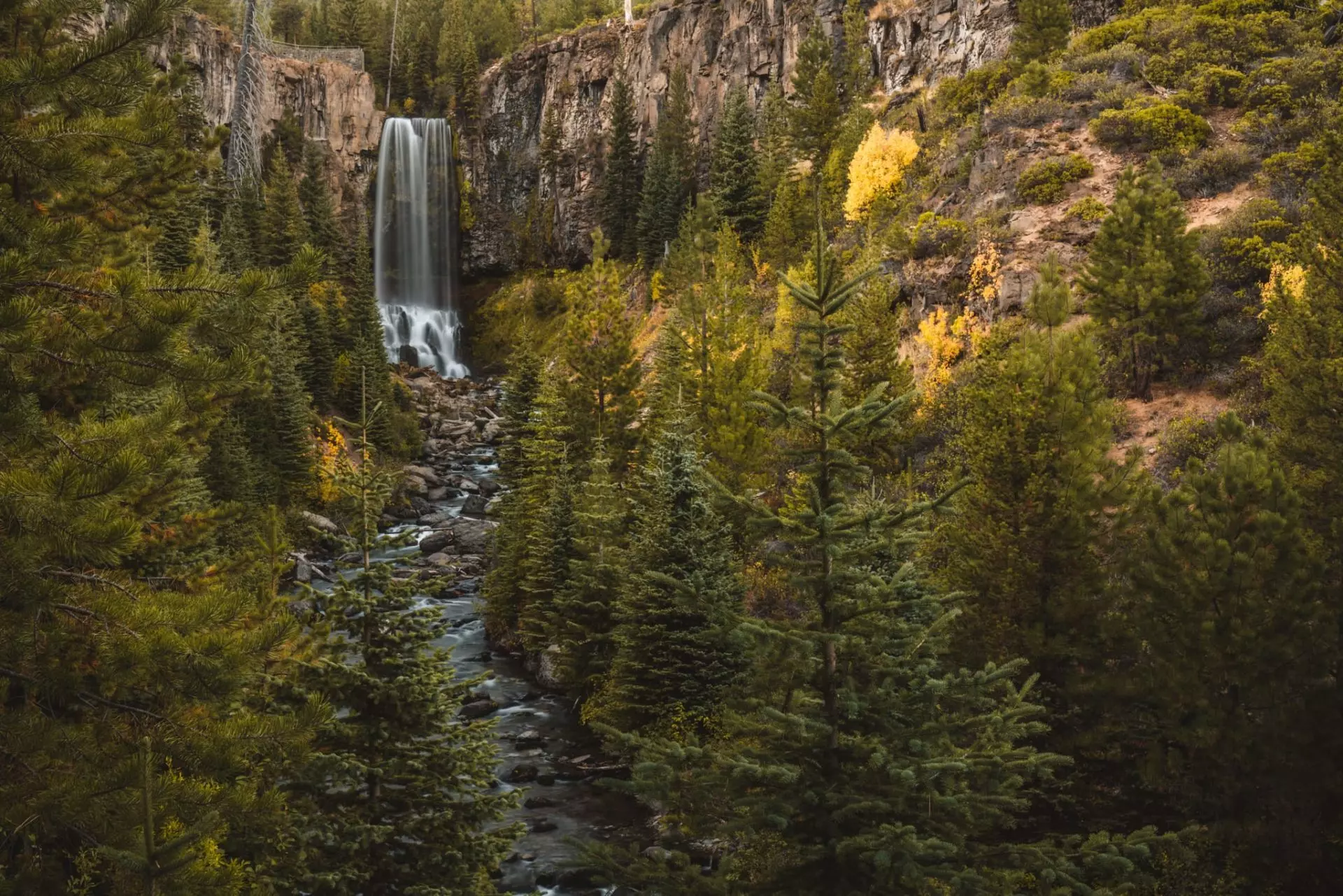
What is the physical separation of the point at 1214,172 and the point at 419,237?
213 ft

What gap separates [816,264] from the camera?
351 inches

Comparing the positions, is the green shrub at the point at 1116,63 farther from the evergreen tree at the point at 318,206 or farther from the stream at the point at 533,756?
the evergreen tree at the point at 318,206

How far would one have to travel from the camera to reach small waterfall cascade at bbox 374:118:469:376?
235 ft

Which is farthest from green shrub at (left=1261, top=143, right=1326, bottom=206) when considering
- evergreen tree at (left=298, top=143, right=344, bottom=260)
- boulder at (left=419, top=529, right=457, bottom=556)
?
evergreen tree at (left=298, top=143, right=344, bottom=260)

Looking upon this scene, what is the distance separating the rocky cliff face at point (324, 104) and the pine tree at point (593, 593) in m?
58.1

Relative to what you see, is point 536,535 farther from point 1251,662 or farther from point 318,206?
point 318,206

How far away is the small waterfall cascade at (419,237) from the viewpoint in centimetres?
7169

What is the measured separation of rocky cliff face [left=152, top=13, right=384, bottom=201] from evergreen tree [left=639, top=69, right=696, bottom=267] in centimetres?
2727

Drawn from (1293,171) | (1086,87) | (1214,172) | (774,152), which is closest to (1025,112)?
(1086,87)

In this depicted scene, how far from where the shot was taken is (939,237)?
104 feet

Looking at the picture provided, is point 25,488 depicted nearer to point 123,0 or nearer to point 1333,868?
point 123,0

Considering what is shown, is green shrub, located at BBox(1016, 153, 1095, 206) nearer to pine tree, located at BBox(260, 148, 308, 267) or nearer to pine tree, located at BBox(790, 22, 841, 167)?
pine tree, located at BBox(790, 22, 841, 167)

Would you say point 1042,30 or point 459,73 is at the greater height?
point 459,73

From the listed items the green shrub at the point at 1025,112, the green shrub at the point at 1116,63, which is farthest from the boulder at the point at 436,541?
the green shrub at the point at 1116,63
